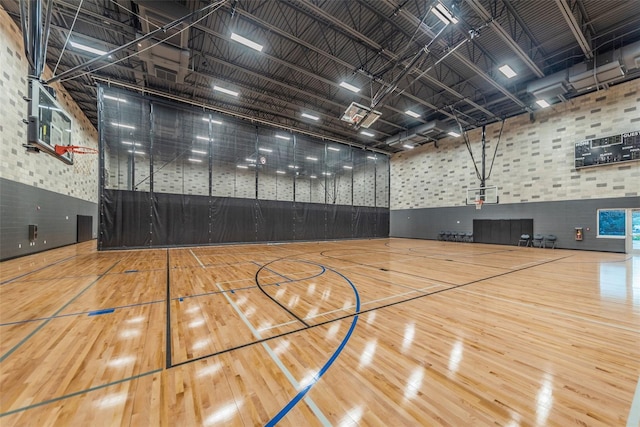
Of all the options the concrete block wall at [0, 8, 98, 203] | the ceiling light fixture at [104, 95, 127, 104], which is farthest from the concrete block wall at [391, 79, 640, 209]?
the concrete block wall at [0, 8, 98, 203]

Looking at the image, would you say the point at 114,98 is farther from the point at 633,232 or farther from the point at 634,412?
the point at 633,232

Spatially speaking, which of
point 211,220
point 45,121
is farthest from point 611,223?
point 45,121

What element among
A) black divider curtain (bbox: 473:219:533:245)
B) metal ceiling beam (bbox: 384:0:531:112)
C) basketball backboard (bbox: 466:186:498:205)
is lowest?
black divider curtain (bbox: 473:219:533:245)

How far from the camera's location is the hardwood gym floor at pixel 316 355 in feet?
5.35

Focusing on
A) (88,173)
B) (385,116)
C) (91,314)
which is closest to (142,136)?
(88,173)

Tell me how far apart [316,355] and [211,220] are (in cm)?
1191

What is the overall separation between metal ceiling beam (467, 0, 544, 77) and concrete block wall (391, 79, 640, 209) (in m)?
3.91

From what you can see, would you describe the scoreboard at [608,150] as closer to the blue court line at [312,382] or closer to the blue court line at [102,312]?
the blue court line at [312,382]

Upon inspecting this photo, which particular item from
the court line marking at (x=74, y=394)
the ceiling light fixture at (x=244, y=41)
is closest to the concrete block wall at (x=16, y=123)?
the ceiling light fixture at (x=244, y=41)

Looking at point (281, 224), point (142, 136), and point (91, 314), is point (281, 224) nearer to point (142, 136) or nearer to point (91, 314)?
point (142, 136)

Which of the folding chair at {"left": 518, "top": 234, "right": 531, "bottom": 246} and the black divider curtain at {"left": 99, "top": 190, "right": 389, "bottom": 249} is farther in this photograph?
the folding chair at {"left": 518, "top": 234, "right": 531, "bottom": 246}

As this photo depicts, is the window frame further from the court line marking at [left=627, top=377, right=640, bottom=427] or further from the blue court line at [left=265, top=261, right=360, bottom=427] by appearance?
the blue court line at [left=265, top=261, right=360, bottom=427]

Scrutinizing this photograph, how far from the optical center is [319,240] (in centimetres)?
1647

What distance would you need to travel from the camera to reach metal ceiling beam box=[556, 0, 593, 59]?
657cm
